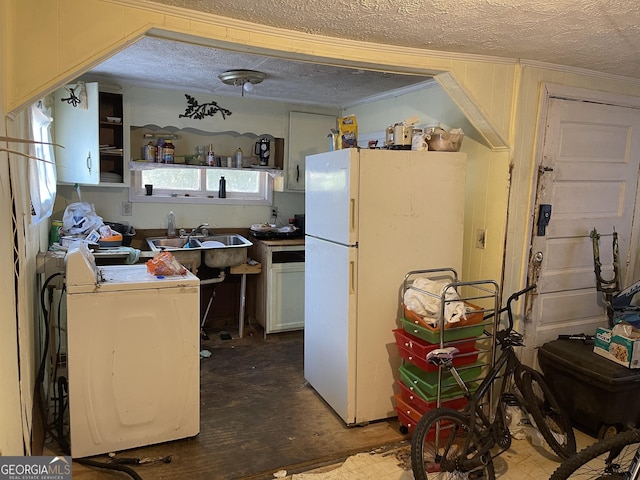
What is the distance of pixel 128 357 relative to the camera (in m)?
2.34

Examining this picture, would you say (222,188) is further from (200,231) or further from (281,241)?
(281,241)

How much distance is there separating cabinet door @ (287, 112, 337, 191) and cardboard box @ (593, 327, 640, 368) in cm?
286

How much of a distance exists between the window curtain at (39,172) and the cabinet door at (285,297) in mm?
1864

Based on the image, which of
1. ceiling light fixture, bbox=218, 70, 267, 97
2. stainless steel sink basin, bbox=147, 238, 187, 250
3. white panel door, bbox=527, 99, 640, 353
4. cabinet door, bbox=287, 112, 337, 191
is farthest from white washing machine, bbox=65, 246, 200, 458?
cabinet door, bbox=287, 112, 337, 191

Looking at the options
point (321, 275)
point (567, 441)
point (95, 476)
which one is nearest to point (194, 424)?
point (95, 476)

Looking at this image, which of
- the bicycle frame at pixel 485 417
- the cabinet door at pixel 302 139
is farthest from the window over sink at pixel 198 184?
the bicycle frame at pixel 485 417

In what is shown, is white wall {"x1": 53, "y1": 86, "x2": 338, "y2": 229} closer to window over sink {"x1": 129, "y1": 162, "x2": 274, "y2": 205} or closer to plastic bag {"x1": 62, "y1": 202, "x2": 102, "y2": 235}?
window over sink {"x1": 129, "y1": 162, "x2": 274, "y2": 205}

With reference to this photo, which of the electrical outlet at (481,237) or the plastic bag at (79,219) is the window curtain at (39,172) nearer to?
the plastic bag at (79,219)

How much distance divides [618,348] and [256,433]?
210cm

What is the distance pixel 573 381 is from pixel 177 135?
3651 mm

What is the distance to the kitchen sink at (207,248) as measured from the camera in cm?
370

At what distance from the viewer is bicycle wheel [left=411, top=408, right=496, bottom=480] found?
1976mm

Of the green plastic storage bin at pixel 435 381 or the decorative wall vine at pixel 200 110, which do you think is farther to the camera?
the decorative wall vine at pixel 200 110

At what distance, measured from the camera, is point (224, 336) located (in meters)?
4.19
